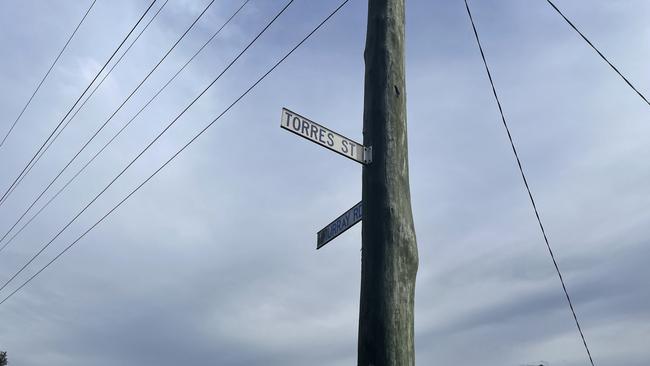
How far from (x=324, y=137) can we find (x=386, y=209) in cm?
116

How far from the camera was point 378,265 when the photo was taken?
15.6ft

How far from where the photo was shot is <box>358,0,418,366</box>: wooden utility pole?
455 cm

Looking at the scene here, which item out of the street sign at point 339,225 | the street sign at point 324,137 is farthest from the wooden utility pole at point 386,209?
the street sign at point 339,225

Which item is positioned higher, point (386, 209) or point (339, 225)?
point (339, 225)

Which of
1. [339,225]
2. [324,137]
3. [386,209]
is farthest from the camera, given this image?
[339,225]

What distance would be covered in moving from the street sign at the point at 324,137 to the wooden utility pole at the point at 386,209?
0.36 ft

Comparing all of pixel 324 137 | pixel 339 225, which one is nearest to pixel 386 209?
pixel 339 225

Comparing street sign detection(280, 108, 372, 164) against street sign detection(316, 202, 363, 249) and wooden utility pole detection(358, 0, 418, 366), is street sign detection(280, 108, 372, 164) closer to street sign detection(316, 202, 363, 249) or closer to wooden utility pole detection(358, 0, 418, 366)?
wooden utility pole detection(358, 0, 418, 366)

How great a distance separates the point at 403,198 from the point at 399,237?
440mm

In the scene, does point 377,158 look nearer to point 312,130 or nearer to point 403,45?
point 312,130

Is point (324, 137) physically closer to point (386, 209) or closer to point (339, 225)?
point (339, 225)

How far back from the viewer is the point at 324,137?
5.75m

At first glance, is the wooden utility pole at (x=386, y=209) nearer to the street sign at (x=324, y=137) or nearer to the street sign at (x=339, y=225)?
the street sign at (x=324, y=137)

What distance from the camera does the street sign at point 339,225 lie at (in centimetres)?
556
